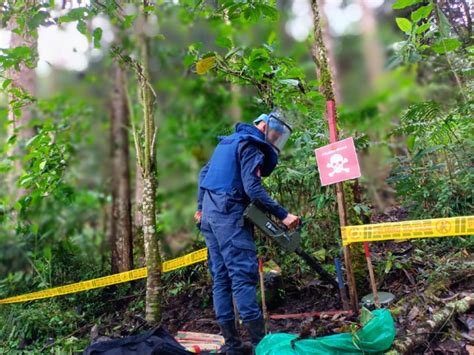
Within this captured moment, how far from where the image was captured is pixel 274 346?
2.72 meters

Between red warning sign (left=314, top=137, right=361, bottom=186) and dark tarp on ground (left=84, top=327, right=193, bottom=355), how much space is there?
1.73 m

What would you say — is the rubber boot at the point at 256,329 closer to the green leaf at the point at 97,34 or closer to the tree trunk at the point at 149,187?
the tree trunk at the point at 149,187

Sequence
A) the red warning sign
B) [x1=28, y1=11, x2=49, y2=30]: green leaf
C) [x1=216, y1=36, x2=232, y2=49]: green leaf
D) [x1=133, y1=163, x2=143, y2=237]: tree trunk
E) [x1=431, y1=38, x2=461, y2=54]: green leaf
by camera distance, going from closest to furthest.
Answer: the red warning sign → [x1=431, y1=38, x2=461, y2=54]: green leaf → [x1=216, y1=36, x2=232, y2=49]: green leaf → [x1=28, y1=11, x2=49, y2=30]: green leaf → [x1=133, y1=163, x2=143, y2=237]: tree trunk

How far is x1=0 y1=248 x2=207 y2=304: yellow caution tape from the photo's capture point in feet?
14.6

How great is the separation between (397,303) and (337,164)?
3.97ft

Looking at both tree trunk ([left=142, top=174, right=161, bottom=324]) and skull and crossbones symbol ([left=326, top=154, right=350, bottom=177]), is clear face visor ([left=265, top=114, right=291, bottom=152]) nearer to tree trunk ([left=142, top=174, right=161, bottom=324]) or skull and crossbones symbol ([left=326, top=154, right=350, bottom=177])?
skull and crossbones symbol ([left=326, top=154, right=350, bottom=177])

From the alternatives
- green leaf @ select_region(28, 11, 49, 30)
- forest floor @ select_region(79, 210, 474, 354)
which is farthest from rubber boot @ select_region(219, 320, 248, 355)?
green leaf @ select_region(28, 11, 49, 30)

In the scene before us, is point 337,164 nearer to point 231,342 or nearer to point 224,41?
point 224,41

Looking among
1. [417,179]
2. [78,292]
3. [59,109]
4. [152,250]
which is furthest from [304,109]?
[59,109]

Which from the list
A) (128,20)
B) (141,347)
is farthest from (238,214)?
(128,20)

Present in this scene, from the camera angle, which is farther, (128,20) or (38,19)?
(128,20)

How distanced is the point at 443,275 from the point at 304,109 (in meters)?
1.94

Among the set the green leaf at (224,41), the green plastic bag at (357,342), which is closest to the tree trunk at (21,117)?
the green leaf at (224,41)

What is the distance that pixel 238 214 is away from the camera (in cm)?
328
